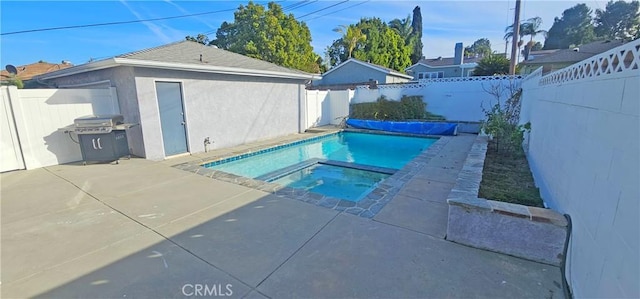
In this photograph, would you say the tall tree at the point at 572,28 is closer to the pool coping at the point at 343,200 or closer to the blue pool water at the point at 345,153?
the blue pool water at the point at 345,153

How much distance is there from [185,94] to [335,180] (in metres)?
4.93

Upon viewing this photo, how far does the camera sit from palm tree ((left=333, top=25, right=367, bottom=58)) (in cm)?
2600

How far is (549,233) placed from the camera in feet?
8.09

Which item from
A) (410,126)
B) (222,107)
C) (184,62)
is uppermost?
(184,62)

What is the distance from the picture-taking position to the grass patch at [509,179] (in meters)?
3.66

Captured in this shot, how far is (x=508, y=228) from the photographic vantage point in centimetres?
261

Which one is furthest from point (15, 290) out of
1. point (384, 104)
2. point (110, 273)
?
point (384, 104)

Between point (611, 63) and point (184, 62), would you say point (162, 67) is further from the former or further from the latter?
point (611, 63)

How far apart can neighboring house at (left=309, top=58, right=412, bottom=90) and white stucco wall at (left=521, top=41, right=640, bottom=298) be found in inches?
695

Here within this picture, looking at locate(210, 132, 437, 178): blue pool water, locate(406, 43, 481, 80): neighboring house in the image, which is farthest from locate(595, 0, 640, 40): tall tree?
locate(210, 132, 437, 178): blue pool water

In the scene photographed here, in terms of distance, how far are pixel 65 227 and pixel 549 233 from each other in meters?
5.59

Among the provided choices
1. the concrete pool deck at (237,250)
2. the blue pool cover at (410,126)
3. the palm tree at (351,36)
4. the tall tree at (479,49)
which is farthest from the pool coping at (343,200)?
the tall tree at (479,49)

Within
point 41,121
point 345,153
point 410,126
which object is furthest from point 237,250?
point 410,126

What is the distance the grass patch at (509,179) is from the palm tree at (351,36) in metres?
22.1
